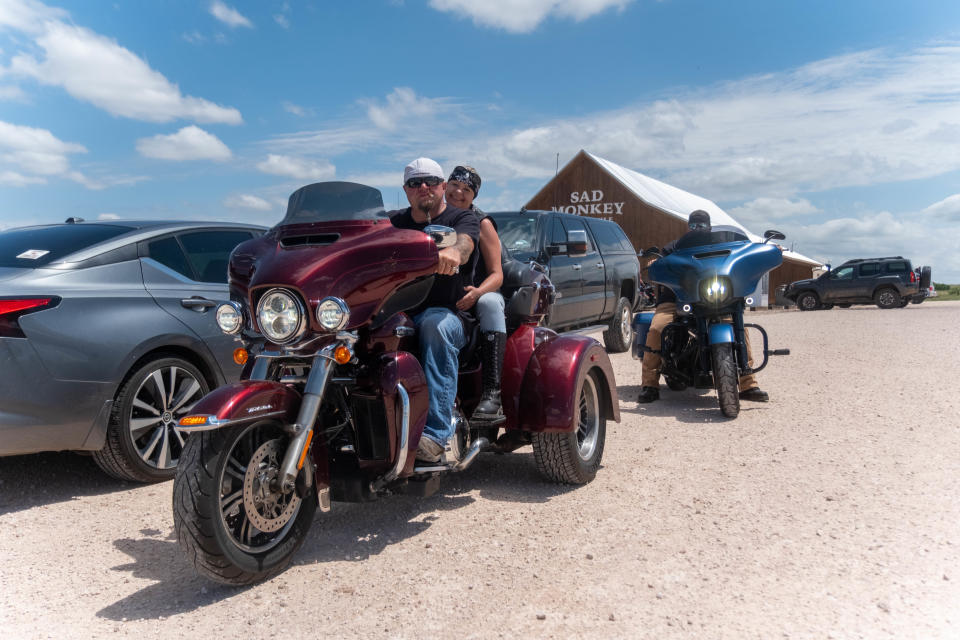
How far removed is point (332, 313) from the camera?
3.23 meters

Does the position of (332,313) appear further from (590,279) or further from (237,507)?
(590,279)

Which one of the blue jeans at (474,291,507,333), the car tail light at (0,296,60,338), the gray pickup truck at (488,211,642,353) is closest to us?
the car tail light at (0,296,60,338)

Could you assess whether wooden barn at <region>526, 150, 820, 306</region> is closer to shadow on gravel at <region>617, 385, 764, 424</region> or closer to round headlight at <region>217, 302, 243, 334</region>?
shadow on gravel at <region>617, 385, 764, 424</region>

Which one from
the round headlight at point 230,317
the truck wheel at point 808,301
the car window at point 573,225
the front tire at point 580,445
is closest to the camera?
the round headlight at point 230,317

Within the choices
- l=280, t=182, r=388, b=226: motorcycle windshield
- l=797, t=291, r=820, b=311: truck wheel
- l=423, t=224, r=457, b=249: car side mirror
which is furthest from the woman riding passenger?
l=797, t=291, r=820, b=311: truck wheel

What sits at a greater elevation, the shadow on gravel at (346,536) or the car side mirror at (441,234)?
the car side mirror at (441,234)

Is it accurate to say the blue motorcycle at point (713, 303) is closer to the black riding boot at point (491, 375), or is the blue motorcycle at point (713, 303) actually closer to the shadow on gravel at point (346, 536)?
the shadow on gravel at point (346, 536)

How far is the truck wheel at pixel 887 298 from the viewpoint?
89.2 feet

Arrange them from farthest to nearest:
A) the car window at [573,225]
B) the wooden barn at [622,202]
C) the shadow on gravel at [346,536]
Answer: the wooden barn at [622,202]
the car window at [573,225]
the shadow on gravel at [346,536]

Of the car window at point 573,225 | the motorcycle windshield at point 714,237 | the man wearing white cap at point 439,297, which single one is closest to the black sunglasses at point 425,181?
the man wearing white cap at point 439,297

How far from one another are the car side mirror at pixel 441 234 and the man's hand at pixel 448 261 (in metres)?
0.05

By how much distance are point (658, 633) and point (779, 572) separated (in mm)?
816

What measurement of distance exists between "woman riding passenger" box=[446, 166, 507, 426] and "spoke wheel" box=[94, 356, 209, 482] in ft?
6.14

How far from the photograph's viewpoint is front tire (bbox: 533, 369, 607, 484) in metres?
4.55
